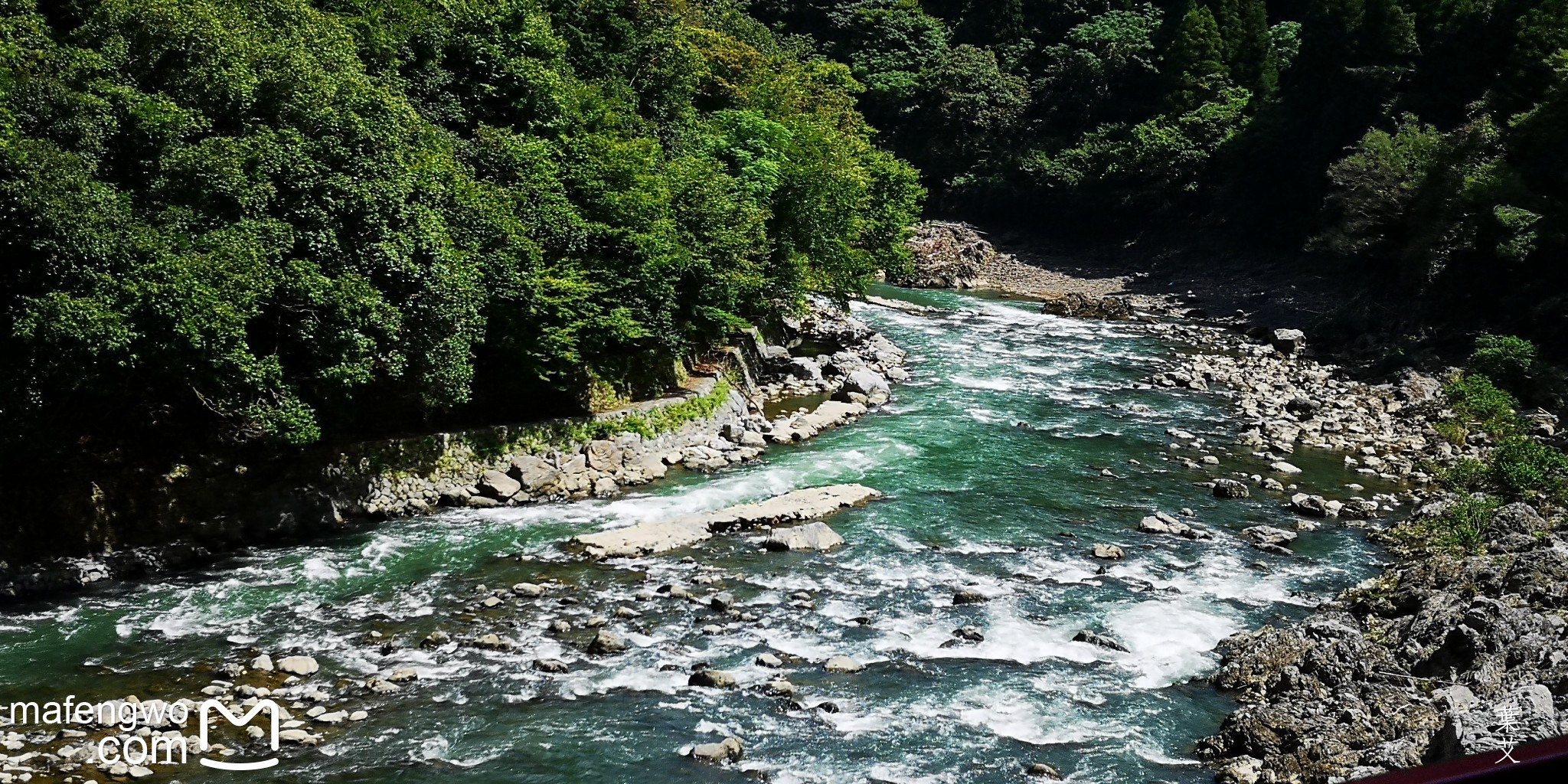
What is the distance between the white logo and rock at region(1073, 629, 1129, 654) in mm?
10996

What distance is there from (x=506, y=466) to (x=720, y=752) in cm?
1152

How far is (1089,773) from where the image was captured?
12453 millimetres

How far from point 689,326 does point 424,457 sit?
8621 mm

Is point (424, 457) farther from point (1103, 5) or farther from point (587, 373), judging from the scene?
point (1103, 5)

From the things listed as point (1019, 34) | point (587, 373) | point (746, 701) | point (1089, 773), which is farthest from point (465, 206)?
point (1019, 34)

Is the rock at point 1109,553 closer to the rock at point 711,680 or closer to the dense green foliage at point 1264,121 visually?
the rock at point 711,680

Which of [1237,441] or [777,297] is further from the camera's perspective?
[777,297]

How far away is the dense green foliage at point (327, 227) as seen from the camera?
1584 cm

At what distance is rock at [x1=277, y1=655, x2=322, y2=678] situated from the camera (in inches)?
568

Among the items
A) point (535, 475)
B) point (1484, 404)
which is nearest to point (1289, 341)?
point (1484, 404)

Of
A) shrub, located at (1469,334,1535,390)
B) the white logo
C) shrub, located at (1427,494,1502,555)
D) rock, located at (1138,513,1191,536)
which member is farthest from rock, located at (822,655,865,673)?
shrub, located at (1469,334,1535,390)

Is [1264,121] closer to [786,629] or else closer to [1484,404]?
[1484,404]

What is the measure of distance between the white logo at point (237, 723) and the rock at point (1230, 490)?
62.8ft

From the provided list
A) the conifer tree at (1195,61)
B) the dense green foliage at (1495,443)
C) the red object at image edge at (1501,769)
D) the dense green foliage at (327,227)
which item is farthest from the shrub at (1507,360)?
the conifer tree at (1195,61)
